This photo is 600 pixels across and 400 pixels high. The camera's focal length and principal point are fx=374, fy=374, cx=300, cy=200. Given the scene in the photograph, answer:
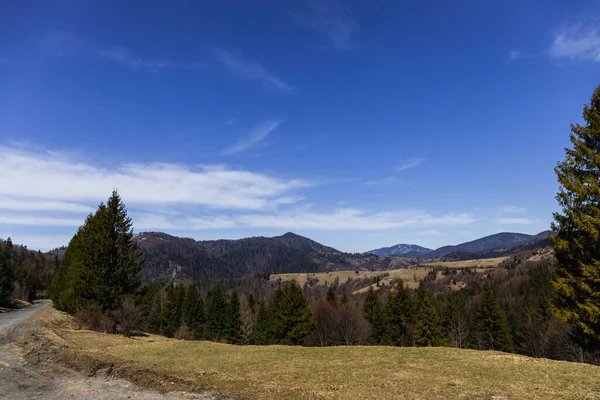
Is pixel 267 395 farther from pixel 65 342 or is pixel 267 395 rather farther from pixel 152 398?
pixel 65 342

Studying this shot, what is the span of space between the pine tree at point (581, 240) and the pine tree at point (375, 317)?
1921 inches

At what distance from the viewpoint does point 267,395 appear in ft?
37.8

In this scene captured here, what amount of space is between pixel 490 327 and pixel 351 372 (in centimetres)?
6176

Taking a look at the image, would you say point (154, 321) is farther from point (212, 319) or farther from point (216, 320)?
point (216, 320)

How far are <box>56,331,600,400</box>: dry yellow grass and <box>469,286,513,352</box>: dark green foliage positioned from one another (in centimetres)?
5369

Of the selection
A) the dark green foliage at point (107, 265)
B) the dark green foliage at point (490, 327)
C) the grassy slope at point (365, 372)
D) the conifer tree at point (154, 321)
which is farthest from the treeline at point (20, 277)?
the dark green foliage at point (490, 327)

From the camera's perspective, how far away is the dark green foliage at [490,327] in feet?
212

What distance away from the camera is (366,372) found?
47.9ft

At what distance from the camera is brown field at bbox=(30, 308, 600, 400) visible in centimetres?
1159

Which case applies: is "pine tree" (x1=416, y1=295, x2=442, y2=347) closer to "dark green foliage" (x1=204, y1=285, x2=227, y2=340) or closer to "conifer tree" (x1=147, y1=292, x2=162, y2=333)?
"dark green foliage" (x1=204, y1=285, x2=227, y2=340)

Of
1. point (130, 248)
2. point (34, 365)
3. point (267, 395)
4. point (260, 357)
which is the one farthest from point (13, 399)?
point (130, 248)

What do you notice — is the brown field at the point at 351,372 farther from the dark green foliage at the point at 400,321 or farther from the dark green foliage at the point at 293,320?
the dark green foliage at the point at 400,321

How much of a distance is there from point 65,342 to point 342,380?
17.7 metres

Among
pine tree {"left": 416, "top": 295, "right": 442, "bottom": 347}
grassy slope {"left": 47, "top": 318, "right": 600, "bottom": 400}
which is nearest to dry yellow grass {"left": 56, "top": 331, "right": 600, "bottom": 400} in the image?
grassy slope {"left": 47, "top": 318, "right": 600, "bottom": 400}
